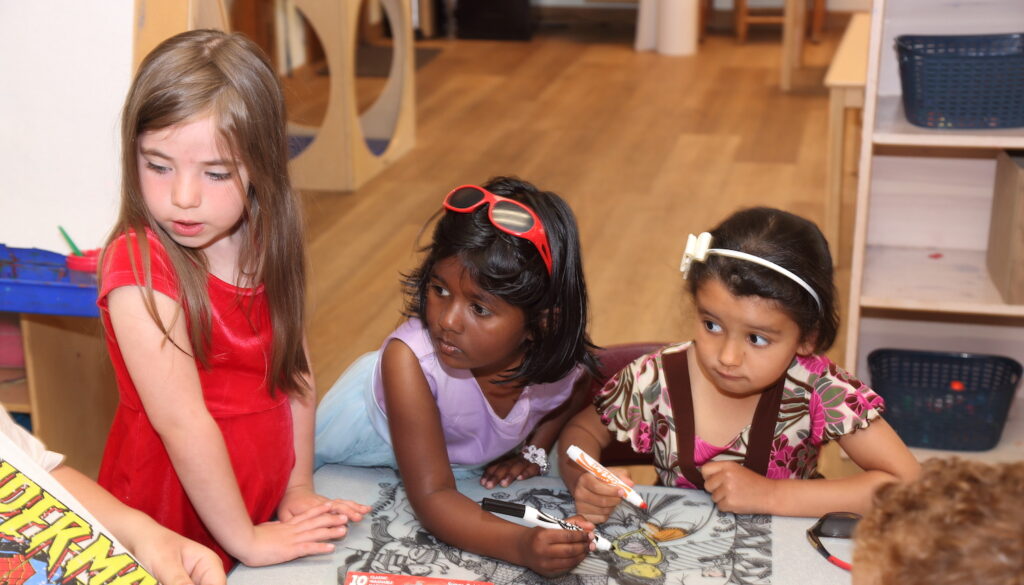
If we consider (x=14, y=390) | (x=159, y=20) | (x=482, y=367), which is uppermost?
(x=159, y=20)

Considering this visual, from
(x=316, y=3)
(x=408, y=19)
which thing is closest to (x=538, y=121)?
(x=408, y=19)

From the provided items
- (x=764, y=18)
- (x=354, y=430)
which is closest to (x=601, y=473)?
(x=354, y=430)

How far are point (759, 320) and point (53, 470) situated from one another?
32.0 inches

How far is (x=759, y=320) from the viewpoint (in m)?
1.26

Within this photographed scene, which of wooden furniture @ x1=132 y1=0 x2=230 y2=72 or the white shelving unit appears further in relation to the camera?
the white shelving unit

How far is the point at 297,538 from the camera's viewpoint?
1.15 m

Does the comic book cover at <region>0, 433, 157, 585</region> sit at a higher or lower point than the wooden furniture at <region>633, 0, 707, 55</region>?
higher

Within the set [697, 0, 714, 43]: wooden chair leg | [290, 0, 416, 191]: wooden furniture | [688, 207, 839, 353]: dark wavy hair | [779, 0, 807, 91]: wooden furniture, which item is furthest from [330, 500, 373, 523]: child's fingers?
[697, 0, 714, 43]: wooden chair leg

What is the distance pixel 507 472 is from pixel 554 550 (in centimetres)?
29

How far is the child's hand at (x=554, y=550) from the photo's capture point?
1075 millimetres

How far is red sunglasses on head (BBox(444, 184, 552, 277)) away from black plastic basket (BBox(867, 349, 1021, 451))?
1398 mm

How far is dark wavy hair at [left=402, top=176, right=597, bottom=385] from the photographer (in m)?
1.21

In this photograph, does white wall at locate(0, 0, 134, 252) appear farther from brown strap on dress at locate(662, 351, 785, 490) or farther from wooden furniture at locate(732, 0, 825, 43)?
wooden furniture at locate(732, 0, 825, 43)

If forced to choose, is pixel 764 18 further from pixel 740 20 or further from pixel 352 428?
pixel 352 428
